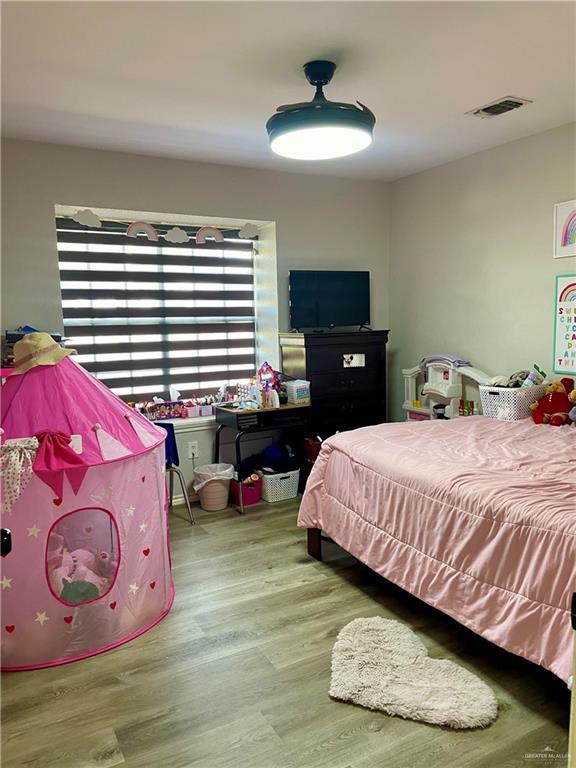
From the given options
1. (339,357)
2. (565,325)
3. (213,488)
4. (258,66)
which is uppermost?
(258,66)

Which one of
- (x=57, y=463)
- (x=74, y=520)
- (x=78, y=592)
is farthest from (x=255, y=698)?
(x=57, y=463)

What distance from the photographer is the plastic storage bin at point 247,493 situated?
13.7 ft

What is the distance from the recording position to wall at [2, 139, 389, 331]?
3584mm

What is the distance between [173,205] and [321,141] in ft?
5.88

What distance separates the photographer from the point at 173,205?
4078 millimetres

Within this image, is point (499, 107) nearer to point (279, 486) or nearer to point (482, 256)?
point (482, 256)

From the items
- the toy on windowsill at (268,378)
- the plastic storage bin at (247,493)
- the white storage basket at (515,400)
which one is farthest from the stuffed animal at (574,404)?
the plastic storage bin at (247,493)

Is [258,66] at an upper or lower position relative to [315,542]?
upper

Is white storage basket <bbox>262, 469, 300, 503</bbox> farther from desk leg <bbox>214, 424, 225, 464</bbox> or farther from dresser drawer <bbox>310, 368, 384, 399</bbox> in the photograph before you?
dresser drawer <bbox>310, 368, 384, 399</bbox>

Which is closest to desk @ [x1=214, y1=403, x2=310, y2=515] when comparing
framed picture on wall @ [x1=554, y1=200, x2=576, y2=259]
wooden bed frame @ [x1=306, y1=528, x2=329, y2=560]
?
wooden bed frame @ [x1=306, y1=528, x2=329, y2=560]

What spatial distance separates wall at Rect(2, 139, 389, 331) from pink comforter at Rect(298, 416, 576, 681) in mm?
1998

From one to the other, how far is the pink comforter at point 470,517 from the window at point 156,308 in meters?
1.82

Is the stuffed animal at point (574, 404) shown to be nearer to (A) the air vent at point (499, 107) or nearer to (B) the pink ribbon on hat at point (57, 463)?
(A) the air vent at point (499, 107)

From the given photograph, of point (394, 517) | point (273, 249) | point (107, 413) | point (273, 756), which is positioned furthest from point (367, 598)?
point (273, 249)
